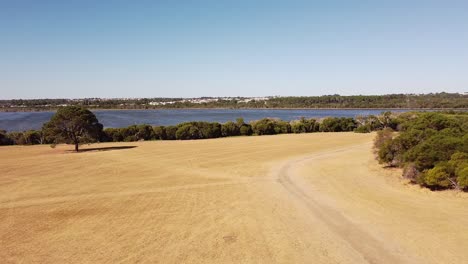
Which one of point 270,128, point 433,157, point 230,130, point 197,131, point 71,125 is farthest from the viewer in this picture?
point 270,128

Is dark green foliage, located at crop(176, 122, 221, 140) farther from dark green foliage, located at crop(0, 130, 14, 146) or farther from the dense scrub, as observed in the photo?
dark green foliage, located at crop(0, 130, 14, 146)

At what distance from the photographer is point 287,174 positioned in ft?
99.7

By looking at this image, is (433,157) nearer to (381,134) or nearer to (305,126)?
(381,134)

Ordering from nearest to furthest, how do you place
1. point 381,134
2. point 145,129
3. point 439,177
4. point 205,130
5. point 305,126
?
→ 1. point 439,177
2. point 381,134
3. point 145,129
4. point 205,130
5. point 305,126

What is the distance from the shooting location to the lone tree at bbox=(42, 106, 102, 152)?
149 ft

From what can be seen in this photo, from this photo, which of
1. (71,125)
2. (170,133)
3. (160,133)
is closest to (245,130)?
(170,133)

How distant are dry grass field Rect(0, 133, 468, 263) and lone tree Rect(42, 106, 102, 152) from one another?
34.8 ft

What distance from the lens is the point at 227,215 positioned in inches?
757

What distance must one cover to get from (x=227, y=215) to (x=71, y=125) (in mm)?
33206

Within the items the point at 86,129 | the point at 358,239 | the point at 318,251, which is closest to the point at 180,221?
the point at 318,251

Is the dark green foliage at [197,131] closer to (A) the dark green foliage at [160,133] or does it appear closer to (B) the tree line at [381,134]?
(B) the tree line at [381,134]

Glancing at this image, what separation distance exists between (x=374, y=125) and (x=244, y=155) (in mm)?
39200

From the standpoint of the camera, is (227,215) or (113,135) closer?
(227,215)

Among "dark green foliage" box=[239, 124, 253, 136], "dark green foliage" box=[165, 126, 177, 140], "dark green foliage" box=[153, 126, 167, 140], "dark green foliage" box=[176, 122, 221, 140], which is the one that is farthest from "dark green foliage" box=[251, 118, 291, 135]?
"dark green foliage" box=[153, 126, 167, 140]
